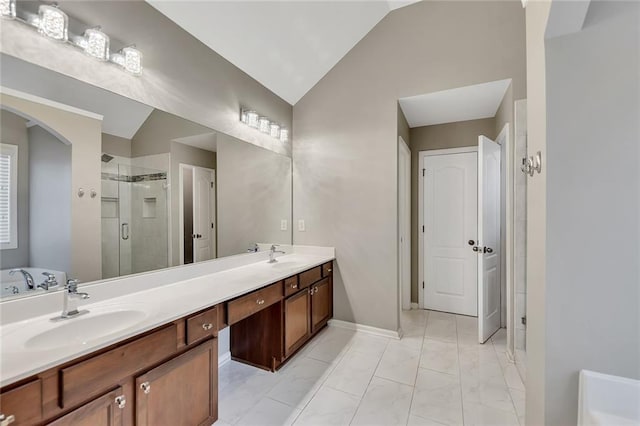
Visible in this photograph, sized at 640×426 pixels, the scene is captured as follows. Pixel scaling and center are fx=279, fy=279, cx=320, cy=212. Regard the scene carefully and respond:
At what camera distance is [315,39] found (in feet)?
8.91

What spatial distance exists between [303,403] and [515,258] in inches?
79.6

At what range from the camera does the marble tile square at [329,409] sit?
1.70 m

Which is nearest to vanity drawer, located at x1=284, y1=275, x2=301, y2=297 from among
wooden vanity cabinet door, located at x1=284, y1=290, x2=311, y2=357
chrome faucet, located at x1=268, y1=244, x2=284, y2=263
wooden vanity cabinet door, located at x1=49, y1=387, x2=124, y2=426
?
wooden vanity cabinet door, located at x1=284, y1=290, x2=311, y2=357

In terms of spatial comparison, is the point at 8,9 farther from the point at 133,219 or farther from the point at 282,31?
the point at 282,31

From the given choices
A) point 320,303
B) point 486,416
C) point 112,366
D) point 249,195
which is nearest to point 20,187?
point 112,366

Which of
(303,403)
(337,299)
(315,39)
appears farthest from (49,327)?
(315,39)

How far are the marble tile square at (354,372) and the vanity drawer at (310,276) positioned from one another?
72cm

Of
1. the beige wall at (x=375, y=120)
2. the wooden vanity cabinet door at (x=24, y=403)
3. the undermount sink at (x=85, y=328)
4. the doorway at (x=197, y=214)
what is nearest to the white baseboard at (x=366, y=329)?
the beige wall at (x=375, y=120)

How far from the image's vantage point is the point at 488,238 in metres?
2.80

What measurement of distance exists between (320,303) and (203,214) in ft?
4.77

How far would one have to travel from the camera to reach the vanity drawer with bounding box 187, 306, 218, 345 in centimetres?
142

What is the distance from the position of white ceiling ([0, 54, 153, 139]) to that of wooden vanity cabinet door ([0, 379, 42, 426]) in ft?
4.14

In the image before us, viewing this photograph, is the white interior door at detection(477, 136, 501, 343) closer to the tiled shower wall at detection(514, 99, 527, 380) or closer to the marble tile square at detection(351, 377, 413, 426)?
the tiled shower wall at detection(514, 99, 527, 380)

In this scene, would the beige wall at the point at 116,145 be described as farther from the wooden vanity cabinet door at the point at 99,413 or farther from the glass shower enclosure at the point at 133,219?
the wooden vanity cabinet door at the point at 99,413
